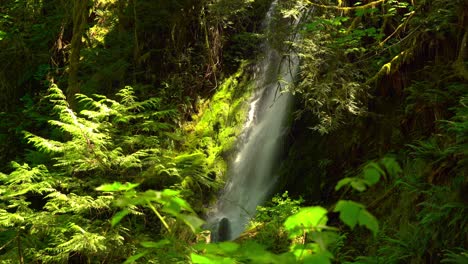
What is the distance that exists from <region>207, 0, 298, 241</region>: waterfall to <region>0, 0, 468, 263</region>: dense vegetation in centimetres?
23

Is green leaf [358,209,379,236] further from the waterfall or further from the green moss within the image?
the green moss

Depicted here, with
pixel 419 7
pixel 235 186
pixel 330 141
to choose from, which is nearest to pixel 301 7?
pixel 419 7

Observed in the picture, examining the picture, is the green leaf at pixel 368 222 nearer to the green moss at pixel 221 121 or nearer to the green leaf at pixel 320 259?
the green leaf at pixel 320 259

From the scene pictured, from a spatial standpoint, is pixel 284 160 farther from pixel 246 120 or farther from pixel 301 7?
pixel 301 7

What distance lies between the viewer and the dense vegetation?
4.26 m

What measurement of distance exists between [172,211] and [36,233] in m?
5.24

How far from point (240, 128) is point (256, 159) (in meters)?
0.87

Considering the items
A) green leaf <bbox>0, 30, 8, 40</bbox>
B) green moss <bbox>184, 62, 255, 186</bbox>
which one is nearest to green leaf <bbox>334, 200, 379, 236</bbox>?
green moss <bbox>184, 62, 255, 186</bbox>

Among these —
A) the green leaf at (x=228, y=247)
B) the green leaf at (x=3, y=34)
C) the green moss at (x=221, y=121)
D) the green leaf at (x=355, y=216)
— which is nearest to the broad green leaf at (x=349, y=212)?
the green leaf at (x=355, y=216)

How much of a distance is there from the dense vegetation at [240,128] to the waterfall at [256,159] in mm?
233

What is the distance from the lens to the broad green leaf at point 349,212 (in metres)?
1.11

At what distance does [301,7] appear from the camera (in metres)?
6.46

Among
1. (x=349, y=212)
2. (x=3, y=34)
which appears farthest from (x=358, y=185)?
(x=3, y=34)

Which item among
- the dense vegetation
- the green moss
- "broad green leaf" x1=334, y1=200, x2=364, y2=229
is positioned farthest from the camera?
the green moss
